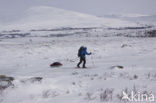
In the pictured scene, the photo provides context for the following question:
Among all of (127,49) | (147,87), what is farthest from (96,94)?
(127,49)

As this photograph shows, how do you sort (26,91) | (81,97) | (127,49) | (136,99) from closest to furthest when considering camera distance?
(136,99)
(81,97)
(26,91)
(127,49)

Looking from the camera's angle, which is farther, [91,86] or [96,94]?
[91,86]

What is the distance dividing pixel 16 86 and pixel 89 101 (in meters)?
2.25

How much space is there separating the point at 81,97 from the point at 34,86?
1.50 metres

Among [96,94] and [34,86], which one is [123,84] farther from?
[34,86]

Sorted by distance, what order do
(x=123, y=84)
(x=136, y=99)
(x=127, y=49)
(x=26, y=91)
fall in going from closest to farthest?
(x=136, y=99)
(x=26, y=91)
(x=123, y=84)
(x=127, y=49)

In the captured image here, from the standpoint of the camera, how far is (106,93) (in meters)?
4.90

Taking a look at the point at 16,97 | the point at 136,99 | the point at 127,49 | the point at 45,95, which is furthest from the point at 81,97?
the point at 127,49

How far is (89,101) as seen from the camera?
4539 mm

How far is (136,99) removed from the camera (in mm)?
4363

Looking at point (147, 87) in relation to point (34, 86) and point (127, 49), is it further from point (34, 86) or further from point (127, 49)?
point (127, 49)

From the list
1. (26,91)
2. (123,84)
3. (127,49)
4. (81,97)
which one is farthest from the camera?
(127,49)

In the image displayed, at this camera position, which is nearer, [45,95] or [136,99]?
[136,99]

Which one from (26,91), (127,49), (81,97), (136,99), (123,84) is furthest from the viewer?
(127,49)
